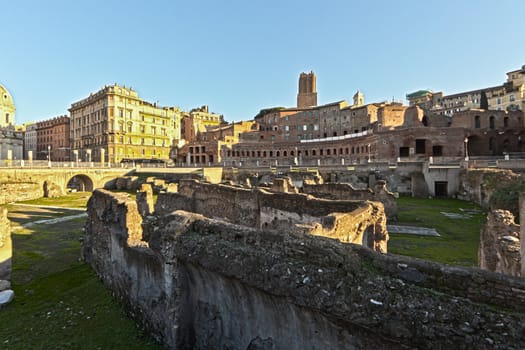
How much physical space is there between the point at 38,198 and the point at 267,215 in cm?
3694

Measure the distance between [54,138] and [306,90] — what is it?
86868mm

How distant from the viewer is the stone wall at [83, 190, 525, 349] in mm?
3156

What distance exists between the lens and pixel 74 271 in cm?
1086

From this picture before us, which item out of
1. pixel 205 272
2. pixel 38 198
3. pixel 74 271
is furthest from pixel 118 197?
pixel 38 198

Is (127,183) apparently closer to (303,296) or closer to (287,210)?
(287,210)

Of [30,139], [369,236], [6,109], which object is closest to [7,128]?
[6,109]

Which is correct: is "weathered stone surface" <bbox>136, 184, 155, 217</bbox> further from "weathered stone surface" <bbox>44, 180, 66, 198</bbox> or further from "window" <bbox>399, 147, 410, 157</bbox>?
"window" <bbox>399, 147, 410, 157</bbox>

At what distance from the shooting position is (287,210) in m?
11.4

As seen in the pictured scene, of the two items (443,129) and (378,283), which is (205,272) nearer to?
(378,283)

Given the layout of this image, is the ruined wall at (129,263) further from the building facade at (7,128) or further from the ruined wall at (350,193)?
the building facade at (7,128)

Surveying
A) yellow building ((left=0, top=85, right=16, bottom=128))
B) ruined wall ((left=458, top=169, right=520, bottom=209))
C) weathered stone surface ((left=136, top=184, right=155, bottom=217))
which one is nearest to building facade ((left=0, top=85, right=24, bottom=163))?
yellow building ((left=0, top=85, right=16, bottom=128))

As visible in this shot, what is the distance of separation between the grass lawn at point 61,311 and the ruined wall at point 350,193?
1250cm

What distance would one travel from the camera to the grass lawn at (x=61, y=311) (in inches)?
254

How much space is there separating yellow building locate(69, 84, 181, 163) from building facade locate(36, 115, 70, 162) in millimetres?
6782
